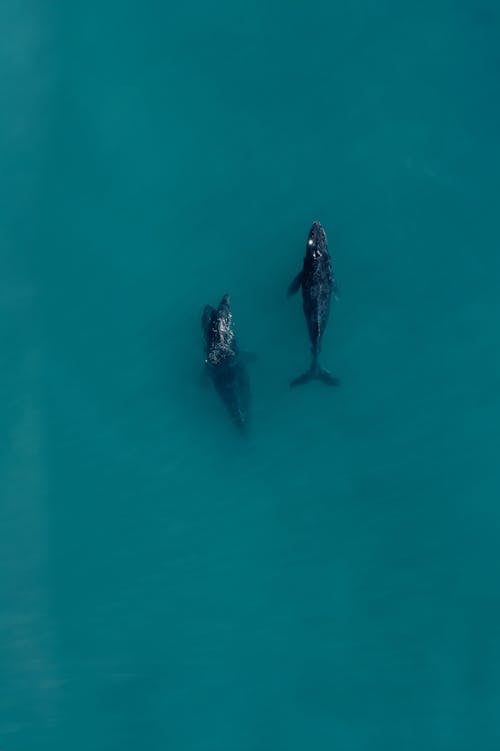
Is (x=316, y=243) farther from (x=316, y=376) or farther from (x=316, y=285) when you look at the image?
(x=316, y=376)

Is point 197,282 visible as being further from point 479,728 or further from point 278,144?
point 479,728

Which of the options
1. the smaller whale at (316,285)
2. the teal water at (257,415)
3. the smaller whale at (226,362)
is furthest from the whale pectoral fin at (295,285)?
the smaller whale at (226,362)

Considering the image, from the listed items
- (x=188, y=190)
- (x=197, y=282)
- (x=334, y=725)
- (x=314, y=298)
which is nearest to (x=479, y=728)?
(x=334, y=725)

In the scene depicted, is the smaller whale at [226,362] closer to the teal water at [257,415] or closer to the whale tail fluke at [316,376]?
the teal water at [257,415]

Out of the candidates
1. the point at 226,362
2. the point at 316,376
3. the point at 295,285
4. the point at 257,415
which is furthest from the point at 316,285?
the point at 257,415

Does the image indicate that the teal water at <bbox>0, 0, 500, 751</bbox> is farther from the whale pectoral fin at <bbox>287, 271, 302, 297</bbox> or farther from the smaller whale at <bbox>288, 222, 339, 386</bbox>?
the smaller whale at <bbox>288, 222, 339, 386</bbox>
